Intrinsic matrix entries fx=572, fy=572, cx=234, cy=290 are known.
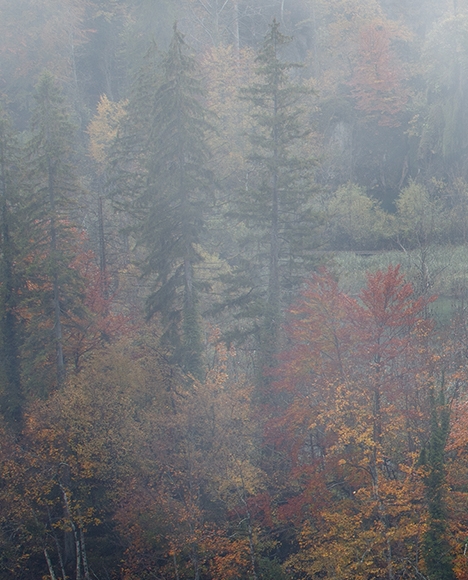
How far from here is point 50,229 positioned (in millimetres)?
24625

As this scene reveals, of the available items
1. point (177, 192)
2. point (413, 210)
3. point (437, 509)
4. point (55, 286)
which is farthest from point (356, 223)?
point (437, 509)

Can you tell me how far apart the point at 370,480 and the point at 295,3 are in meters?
51.0

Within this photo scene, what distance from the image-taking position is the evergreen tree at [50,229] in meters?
23.8

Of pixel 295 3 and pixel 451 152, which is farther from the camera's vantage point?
pixel 295 3

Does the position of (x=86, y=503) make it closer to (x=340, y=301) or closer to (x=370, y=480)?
(x=370, y=480)

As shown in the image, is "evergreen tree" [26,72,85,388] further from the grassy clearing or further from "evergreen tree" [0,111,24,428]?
the grassy clearing

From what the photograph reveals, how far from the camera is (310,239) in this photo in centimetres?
2672

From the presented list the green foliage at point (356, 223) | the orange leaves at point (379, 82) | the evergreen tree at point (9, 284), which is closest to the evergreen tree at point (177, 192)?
the evergreen tree at point (9, 284)

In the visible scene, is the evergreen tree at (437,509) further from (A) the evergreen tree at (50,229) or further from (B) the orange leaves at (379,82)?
(B) the orange leaves at (379,82)

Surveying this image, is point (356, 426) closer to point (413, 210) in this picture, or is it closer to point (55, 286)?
point (55, 286)

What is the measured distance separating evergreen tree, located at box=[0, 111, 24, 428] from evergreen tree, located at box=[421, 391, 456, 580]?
1837 cm

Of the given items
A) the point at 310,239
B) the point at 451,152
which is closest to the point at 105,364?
the point at 310,239

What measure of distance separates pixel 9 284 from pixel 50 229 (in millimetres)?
4205

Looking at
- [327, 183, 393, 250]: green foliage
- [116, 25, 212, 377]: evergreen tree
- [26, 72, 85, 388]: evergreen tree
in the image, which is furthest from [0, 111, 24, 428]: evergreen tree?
[327, 183, 393, 250]: green foliage
